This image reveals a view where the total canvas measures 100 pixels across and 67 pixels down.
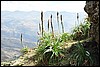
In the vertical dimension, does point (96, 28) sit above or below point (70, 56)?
above

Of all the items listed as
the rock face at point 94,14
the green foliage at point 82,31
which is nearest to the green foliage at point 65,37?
the green foliage at point 82,31

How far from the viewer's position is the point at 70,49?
14172 mm

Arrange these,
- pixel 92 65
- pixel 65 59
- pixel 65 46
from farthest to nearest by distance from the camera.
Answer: pixel 65 46, pixel 65 59, pixel 92 65

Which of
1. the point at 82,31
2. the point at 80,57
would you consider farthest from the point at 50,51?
the point at 82,31

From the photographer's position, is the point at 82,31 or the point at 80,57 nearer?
the point at 80,57

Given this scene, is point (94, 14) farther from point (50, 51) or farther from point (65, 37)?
point (65, 37)

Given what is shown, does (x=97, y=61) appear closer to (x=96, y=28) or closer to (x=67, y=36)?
(x=96, y=28)

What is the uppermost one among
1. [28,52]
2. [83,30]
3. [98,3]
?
[98,3]

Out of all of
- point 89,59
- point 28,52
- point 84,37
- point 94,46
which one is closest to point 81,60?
point 89,59

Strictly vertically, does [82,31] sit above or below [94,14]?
below

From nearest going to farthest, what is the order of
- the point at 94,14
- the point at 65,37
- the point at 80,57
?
the point at 80,57 < the point at 94,14 < the point at 65,37

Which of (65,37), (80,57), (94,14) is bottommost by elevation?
(80,57)

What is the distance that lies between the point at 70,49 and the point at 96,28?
1.83 m

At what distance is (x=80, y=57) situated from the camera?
1284 centimetres
